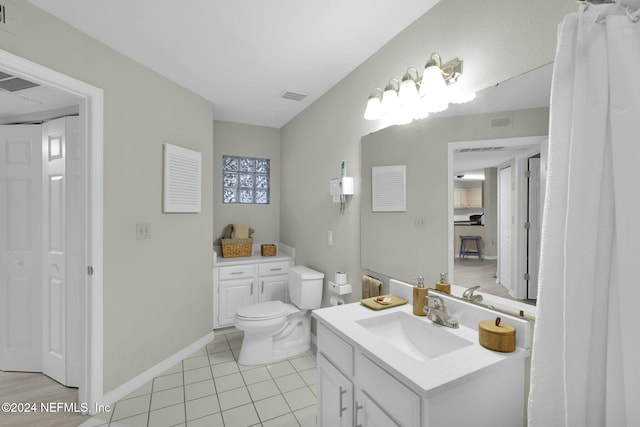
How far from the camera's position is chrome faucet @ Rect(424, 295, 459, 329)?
51.4 inches

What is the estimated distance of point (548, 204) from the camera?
827 millimetres

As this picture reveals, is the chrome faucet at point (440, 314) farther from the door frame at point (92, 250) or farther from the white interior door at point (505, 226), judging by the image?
the door frame at point (92, 250)

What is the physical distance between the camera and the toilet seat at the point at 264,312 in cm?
244

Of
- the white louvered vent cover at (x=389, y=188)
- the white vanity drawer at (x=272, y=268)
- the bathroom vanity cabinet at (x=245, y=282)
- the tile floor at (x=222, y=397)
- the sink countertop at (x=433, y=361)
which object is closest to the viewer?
the sink countertop at (x=433, y=361)

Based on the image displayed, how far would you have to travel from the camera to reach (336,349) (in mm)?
1334

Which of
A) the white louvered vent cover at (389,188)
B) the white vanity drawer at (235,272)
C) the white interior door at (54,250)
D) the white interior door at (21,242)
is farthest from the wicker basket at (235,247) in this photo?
the white louvered vent cover at (389,188)

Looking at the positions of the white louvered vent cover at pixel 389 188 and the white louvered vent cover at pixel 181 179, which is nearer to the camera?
the white louvered vent cover at pixel 389 188

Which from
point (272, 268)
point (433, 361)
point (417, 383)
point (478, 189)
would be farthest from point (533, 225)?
point (272, 268)

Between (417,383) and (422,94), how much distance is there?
1294mm

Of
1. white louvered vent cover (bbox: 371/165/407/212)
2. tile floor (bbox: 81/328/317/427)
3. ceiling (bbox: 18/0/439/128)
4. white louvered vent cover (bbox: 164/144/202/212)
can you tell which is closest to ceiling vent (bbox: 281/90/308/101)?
ceiling (bbox: 18/0/439/128)

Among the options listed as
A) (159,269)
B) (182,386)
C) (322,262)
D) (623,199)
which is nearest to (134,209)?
(159,269)

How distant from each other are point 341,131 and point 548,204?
1.82 meters

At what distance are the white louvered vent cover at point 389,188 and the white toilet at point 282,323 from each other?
110 centimetres

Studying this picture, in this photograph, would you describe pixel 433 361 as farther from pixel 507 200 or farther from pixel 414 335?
pixel 507 200
